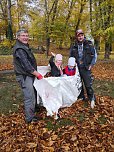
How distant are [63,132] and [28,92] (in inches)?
40.0

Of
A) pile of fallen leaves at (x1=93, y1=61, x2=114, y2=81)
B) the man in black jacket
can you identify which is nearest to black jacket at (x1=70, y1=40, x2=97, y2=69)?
the man in black jacket

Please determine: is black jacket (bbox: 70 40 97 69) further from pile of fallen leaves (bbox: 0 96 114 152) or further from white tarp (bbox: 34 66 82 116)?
pile of fallen leaves (bbox: 0 96 114 152)

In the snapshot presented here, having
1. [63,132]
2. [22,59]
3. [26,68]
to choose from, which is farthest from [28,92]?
[63,132]

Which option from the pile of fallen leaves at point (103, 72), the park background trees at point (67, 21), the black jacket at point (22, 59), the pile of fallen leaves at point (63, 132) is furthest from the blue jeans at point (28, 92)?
the park background trees at point (67, 21)

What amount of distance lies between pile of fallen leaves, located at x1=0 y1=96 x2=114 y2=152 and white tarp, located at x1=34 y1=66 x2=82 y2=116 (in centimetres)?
21

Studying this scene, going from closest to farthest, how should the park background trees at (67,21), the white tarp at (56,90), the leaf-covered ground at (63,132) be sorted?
the leaf-covered ground at (63,132) → the white tarp at (56,90) → the park background trees at (67,21)

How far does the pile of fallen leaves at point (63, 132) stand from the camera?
4.01m

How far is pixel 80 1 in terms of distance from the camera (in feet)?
56.9

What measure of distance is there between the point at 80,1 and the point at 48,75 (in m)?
13.1

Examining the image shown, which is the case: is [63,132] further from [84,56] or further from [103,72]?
[103,72]

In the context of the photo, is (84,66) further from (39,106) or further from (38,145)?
(38,145)

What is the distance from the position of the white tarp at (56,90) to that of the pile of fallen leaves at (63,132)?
0.21 metres

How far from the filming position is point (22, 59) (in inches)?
175

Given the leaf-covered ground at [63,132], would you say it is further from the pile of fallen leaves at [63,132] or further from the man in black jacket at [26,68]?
the man in black jacket at [26,68]
